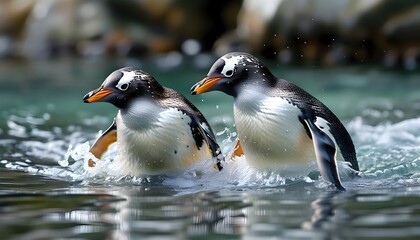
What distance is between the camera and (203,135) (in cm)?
552

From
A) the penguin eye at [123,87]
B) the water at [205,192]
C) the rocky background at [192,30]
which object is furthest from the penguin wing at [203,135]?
the rocky background at [192,30]

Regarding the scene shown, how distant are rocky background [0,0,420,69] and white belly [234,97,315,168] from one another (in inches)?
358

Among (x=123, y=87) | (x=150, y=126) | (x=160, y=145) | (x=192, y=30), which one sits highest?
(x=192, y=30)

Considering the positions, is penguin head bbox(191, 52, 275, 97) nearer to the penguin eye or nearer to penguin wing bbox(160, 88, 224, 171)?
penguin wing bbox(160, 88, 224, 171)

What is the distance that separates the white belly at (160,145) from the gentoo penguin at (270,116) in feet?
0.80

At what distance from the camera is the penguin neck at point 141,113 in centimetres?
537

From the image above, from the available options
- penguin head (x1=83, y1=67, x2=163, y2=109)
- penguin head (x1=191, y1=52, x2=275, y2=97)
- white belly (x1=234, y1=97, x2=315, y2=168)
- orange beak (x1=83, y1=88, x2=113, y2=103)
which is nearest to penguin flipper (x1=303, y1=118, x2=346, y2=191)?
white belly (x1=234, y1=97, x2=315, y2=168)

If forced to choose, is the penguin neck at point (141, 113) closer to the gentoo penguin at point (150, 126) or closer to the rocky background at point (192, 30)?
the gentoo penguin at point (150, 126)

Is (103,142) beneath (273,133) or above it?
above

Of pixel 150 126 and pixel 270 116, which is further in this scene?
pixel 150 126

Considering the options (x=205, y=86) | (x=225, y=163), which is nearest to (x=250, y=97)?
(x=205, y=86)

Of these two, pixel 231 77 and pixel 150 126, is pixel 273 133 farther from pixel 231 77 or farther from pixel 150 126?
pixel 150 126

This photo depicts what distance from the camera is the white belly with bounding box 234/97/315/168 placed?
5.21 m

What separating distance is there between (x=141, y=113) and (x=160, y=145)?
0.21m
